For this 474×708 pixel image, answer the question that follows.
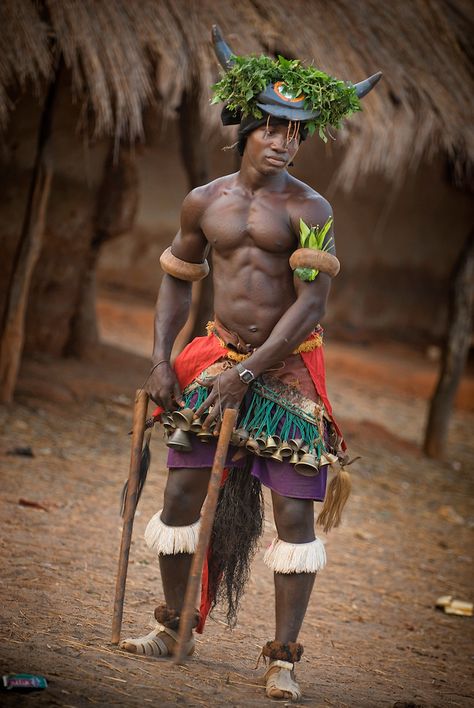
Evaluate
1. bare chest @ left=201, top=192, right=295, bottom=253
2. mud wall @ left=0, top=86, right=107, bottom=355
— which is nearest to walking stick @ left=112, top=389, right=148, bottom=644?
bare chest @ left=201, top=192, right=295, bottom=253

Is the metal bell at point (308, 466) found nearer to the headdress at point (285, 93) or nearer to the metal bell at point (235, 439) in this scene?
the metal bell at point (235, 439)

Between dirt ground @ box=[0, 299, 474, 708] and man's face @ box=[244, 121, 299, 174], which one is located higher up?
man's face @ box=[244, 121, 299, 174]

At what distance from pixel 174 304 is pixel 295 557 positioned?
1.03 m

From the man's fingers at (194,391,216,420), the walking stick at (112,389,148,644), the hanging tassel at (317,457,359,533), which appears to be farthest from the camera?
the hanging tassel at (317,457,359,533)

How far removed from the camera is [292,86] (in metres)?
3.38

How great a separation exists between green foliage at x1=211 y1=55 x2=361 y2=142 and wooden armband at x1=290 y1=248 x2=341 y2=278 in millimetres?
428

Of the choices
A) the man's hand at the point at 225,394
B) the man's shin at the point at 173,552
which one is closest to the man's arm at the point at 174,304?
the man's hand at the point at 225,394

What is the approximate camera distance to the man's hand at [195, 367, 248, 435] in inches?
131

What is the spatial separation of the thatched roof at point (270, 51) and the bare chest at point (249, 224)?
311cm

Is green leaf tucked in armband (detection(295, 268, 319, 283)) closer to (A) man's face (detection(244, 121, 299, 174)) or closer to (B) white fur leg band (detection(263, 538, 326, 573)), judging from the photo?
(A) man's face (detection(244, 121, 299, 174))

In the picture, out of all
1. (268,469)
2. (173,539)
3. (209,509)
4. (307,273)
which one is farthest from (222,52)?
(173,539)

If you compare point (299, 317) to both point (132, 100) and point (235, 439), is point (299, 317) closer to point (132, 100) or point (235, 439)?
point (235, 439)

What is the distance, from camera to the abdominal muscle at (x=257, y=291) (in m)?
3.46

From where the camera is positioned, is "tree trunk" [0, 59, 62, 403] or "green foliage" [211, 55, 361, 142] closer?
"green foliage" [211, 55, 361, 142]
